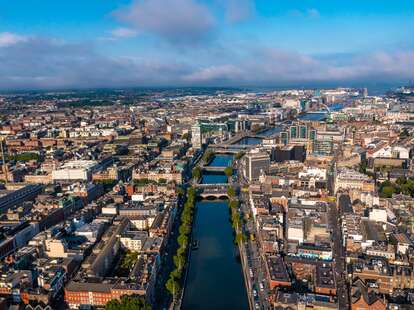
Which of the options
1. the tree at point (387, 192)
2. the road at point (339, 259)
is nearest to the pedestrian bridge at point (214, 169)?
the road at point (339, 259)

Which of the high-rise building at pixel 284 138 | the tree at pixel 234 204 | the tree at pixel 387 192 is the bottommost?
the tree at pixel 234 204

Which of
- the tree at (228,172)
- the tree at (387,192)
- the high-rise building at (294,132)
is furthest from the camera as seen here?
the high-rise building at (294,132)

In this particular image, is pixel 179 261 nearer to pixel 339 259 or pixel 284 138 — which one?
pixel 339 259

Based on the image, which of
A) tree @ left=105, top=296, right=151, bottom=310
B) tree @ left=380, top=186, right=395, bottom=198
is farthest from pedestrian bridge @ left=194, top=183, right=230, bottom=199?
tree @ left=105, top=296, right=151, bottom=310

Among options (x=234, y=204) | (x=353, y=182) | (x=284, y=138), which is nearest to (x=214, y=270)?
(x=234, y=204)

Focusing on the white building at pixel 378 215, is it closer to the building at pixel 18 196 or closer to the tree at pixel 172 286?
the tree at pixel 172 286

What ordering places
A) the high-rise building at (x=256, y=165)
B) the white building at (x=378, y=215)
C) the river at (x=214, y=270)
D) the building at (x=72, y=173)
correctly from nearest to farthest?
the river at (x=214, y=270), the white building at (x=378, y=215), the high-rise building at (x=256, y=165), the building at (x=72, y=173)

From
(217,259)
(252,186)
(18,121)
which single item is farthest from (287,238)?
(18,121)

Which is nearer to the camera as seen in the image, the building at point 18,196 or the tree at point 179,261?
the tree at point 179,261
